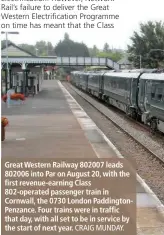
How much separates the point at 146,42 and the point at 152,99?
57217 millimetres

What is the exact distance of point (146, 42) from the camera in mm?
76312

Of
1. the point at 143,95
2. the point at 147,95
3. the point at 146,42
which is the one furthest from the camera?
the point at 146,42

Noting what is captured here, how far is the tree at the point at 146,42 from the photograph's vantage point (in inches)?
2936

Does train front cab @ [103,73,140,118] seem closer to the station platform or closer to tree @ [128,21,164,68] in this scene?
the station platform

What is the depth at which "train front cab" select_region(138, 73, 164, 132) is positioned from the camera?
19.1 m

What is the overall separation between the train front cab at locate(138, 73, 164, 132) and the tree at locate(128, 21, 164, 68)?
51.6 meters

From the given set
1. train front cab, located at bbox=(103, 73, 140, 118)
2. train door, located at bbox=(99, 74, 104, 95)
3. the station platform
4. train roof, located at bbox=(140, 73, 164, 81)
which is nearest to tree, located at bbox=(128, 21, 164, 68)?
train door, located at bbox=(99, 74, 104, 95)

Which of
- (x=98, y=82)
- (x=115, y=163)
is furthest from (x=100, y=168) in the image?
(x=98, y=82)

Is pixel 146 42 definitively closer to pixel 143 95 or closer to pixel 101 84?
pixel 101 84

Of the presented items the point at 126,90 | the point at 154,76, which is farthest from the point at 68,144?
the point at 126,90

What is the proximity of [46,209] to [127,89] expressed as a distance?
22117mm

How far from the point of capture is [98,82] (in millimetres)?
48000

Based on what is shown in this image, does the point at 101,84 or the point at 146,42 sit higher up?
the point at 146,42

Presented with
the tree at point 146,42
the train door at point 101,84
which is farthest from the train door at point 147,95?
the tree at point 146,42
